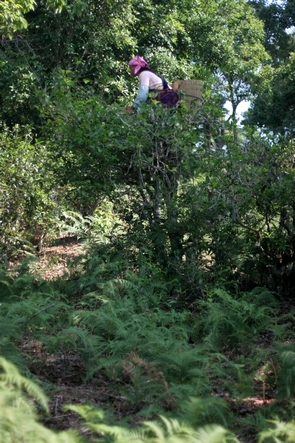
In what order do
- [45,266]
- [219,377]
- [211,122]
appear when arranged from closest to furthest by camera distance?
[219,377]
[211,122]
[45,266]

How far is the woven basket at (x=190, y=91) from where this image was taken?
9.07 m

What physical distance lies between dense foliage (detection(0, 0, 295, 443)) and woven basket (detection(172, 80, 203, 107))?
0.07 meters

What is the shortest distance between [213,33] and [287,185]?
34.9 ft

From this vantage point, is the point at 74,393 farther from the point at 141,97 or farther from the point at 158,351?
the point at 141,97

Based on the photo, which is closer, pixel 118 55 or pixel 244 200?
pixel 244 200

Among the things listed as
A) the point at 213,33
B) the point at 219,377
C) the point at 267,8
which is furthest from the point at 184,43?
the point at 267,8

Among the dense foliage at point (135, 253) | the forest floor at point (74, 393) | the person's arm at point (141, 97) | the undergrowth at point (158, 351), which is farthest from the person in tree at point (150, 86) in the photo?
the forest floor at point (74, 393)

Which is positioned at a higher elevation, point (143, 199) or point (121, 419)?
Result: point (143, 199)

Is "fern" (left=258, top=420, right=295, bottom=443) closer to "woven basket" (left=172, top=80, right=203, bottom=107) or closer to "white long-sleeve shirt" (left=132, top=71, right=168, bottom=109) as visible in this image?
"woven basket" (left=172, top=80, right=203, bottom=107)

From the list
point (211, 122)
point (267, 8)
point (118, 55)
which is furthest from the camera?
point (267, 8)

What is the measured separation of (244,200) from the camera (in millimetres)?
8508

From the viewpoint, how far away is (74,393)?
5.48m

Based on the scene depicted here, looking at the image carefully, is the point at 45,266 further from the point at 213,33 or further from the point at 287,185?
the point at 213,33

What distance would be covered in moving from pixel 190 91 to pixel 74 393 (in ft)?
17.2
